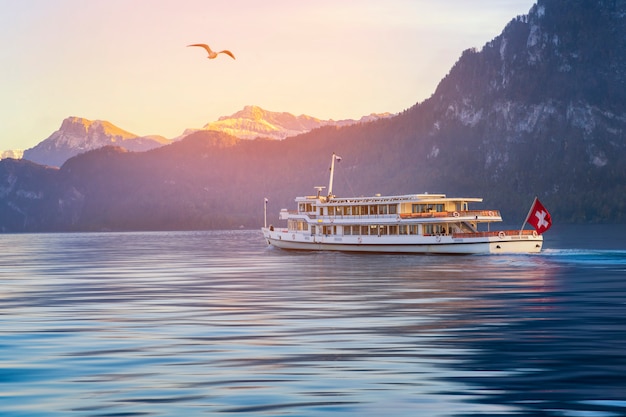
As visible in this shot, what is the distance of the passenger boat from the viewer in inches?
4572

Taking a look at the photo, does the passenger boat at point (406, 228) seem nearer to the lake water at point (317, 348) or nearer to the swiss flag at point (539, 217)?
the swiss flag at point (539, 217)

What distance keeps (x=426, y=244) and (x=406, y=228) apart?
18.1ft

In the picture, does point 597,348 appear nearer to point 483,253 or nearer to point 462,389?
point 462,389

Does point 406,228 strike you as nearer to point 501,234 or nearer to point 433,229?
point 433,229

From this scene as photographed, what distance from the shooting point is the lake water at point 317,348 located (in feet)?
A: 92.2

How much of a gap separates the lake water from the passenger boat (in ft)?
132

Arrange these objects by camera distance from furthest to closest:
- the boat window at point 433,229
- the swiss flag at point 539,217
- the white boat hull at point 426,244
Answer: the boat window at point 433,229, the white boat hull at point 426,244, the swiss flag at point 539,217

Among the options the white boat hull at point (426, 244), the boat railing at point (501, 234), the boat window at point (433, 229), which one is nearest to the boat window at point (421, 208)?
the boat window at point (433, 229)

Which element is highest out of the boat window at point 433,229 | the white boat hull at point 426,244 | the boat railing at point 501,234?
the boat window at point 433,229

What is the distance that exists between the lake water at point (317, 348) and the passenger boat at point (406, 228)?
4026 centimetres

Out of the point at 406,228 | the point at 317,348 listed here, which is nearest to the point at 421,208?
the point at 406,228

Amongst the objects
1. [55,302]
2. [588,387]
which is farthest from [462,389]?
[55,302]

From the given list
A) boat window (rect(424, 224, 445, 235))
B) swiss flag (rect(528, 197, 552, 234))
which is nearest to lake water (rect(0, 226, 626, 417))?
swiss flag (rect(528, 197, 552, 234))

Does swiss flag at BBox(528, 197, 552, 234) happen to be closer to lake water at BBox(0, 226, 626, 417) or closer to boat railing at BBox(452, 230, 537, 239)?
boat railing at BBox(452, 230, 537, 239)
